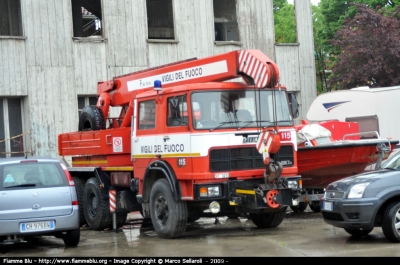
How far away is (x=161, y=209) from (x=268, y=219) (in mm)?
2329

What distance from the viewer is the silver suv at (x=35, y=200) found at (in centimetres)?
1187

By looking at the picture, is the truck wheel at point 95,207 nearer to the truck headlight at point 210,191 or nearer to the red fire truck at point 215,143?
the red fire truck at point 215,143

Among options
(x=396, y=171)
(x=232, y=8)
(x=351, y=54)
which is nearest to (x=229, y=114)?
(x=396, y=171)

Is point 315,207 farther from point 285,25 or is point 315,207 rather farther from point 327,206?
point 285,25

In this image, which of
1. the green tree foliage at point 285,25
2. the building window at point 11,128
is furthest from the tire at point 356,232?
the green tree foliage at point 285,25

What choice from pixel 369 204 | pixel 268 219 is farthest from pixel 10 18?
pixel 369 204

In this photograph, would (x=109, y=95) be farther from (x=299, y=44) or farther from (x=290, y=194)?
(x=299, y=44)

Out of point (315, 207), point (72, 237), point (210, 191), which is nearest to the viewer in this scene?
point (210, 191)

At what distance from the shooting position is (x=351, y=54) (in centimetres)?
2786

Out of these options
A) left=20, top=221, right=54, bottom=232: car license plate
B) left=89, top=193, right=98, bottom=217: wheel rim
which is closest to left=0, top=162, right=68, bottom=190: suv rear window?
left=20, top=221, right=54, bottom=232: car license plate

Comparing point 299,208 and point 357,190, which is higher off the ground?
point 357,190

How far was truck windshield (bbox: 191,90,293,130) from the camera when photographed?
12797 millimetres

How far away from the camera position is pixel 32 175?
12359 millimetres

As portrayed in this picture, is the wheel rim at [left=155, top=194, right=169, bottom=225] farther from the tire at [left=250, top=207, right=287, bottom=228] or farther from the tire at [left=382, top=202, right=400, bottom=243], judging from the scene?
the tire at [left=382, top=202, right=400, bottom=243]
